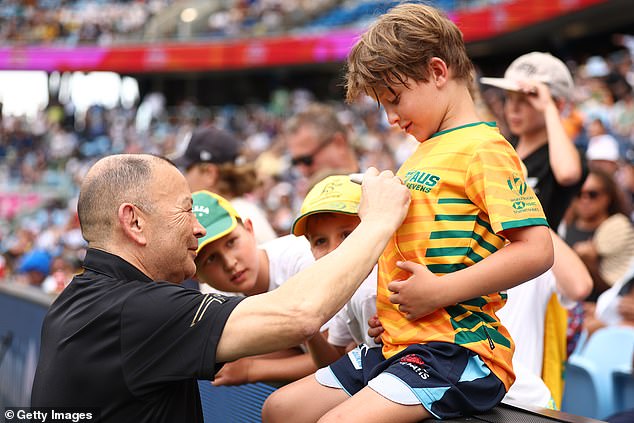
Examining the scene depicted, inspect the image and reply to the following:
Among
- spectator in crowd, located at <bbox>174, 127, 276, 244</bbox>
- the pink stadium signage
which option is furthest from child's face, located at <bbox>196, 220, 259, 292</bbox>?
the pink stadium signage

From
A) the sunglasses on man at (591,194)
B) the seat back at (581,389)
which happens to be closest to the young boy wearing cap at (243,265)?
the seat back at (581,389)

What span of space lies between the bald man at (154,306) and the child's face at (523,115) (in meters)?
1.32

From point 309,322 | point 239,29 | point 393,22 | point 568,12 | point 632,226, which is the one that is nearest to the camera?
point 309,322

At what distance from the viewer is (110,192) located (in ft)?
7.12

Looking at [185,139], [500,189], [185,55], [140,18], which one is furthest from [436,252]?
[140,18]

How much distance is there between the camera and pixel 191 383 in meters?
2.19

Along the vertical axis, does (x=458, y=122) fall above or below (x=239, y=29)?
above

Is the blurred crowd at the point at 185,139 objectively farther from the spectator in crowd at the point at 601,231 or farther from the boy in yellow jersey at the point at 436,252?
the boy in yellow jersey at the point at 436,252

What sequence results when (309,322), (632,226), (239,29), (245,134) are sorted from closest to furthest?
(309,322), (632,226), (245,134), (239,29)

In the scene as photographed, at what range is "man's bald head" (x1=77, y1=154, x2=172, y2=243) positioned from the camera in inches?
85.4

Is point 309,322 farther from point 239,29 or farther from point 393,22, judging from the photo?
point 239,29

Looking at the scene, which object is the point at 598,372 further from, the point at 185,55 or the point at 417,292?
the point at 185,55

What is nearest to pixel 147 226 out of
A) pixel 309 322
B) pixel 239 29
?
pixel 309 322

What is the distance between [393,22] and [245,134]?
75.2 ft
